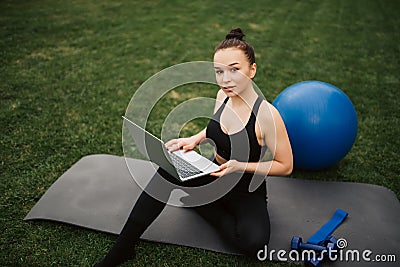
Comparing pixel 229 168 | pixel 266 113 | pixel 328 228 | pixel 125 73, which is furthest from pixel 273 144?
pixel 125 73

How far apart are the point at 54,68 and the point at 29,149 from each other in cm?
177

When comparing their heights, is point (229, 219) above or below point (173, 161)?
below

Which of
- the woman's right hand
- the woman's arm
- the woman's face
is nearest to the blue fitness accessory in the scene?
the woman's arm

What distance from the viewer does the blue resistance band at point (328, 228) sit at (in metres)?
2.31

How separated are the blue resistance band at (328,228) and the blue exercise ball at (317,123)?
46cm

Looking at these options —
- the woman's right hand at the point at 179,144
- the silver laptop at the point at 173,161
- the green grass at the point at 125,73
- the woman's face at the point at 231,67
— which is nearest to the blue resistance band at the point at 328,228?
the green grass at the point at 125,73

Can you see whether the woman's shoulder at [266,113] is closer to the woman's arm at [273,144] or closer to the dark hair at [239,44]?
the woman's arm at [273,144]

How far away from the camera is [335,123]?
2768 mm

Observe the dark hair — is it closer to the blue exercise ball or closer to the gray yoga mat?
the blue exercise ball

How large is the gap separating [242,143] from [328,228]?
0.77m

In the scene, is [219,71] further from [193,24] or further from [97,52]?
[193,24]

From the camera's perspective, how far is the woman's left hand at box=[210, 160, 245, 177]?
80.4 inches

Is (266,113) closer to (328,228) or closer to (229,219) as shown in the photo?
(229,219)

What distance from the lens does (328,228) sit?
2.41 meters
